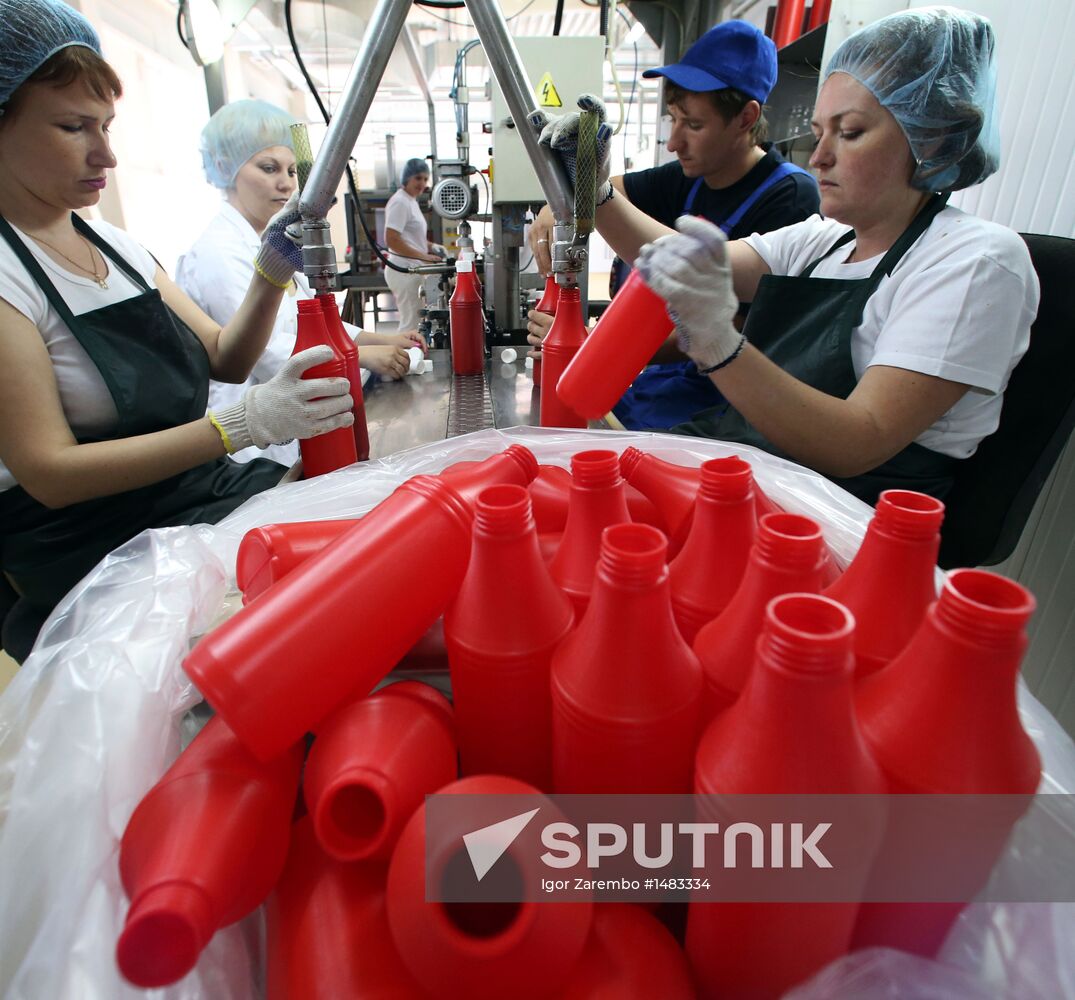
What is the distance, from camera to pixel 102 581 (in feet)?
2.21

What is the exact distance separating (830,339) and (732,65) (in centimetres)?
106

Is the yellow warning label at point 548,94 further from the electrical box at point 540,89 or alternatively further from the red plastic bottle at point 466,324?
the red plastic bottle at point 466,324

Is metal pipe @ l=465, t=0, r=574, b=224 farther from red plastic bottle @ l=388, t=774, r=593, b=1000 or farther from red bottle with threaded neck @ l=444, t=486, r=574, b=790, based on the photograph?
red plastic bottle @ l=388, t=774, r=593, b=1000

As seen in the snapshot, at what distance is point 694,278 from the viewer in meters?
0.86

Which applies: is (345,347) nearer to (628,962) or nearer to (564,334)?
(564,334)

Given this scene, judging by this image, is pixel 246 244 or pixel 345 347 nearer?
pixel 345 347

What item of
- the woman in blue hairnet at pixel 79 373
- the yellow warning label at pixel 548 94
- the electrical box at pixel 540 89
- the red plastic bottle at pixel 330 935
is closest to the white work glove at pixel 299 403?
the woman in blue hairnet at pixel 79 373

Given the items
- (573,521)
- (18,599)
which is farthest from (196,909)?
(18,599)

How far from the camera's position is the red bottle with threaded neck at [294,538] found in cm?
59

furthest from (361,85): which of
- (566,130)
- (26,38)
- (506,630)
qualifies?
(506,630)

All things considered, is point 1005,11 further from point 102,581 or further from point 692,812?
point 102,581

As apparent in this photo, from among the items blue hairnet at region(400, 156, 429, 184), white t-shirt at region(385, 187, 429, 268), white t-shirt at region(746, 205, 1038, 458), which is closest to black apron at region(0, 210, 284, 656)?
white t-shirt at region(746, 205, 1038, 458)

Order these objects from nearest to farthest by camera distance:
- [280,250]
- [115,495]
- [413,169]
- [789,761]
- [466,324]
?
[789,761] < [115,495] < [280,250] < [466,324] < [413,169]

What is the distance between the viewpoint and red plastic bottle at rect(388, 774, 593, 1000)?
298 mm
